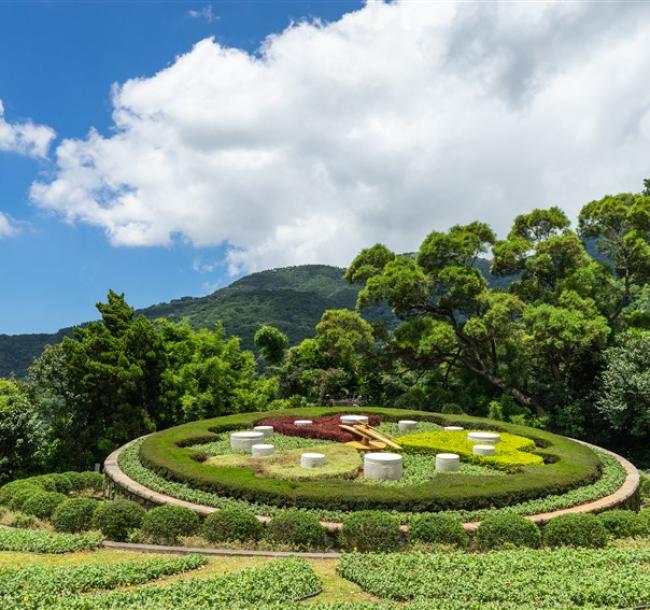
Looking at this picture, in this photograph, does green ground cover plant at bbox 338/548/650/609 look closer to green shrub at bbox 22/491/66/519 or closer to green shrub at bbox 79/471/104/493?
green shrub at bbox 22/491/66/519

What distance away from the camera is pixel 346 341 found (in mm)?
24094

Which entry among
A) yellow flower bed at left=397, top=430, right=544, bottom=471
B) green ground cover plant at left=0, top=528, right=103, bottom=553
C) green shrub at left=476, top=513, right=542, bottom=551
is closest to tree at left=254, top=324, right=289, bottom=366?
yellow flower bed at left=397, top=430, right=544, bottom=471

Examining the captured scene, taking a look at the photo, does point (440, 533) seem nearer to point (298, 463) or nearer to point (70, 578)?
point (298, 463)

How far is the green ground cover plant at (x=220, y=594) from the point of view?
6.34 m

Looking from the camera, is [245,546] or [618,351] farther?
[618,351]

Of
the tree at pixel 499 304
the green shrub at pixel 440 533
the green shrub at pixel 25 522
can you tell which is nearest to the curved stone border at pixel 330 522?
the green shrub at pixel 440 533

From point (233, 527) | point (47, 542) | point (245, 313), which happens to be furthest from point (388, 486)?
point (245, 313)

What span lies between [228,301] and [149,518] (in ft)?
202

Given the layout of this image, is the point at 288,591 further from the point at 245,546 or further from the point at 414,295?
the point at 414,295

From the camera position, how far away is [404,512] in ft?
34.1

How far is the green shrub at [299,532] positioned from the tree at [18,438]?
552 inches

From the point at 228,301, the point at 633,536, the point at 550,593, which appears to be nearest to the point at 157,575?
the point at 550,593

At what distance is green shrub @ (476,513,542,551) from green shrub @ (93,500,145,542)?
224 inches

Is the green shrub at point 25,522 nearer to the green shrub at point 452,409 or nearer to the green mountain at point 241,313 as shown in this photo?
the green shrub at point 452,409
